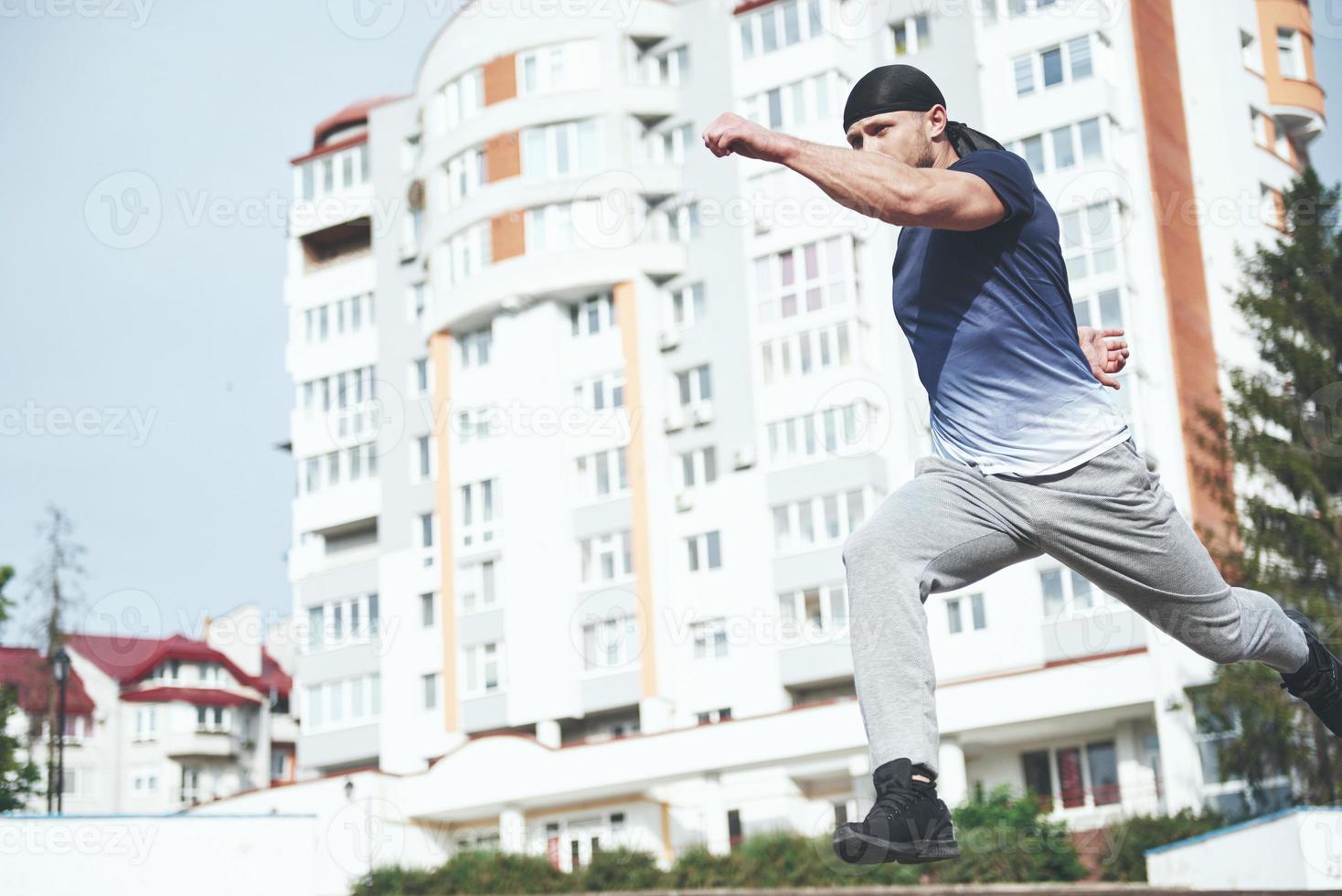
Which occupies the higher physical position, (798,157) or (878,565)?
(798,157)

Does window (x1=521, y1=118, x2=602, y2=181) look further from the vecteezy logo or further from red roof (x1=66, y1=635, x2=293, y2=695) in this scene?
red roof (x1=66, y1=635, x2=293, y2=695)

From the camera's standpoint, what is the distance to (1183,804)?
4388cm

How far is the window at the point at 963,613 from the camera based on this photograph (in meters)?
49.3

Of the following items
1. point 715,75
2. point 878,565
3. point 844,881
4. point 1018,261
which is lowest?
point 844,881

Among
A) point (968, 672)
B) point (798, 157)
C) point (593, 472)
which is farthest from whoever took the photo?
point (593, 472)

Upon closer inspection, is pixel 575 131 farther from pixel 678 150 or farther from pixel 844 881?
pixel 844 881

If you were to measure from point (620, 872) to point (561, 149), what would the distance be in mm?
27611

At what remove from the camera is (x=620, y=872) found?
43125 millimetres

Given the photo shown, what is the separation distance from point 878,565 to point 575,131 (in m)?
56.4

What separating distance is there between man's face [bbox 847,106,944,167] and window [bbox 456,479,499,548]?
54.5 m

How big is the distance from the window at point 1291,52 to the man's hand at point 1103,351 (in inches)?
2314

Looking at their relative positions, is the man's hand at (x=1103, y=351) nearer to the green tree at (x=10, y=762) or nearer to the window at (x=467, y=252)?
the green tree at (x=10, y=762)

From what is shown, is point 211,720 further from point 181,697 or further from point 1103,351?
point 1103,351

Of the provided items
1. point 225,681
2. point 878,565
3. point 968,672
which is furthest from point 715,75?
point 878,565
